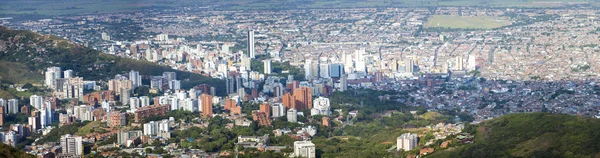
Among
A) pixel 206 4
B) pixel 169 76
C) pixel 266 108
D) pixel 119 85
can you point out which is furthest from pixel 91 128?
pixel 206 4

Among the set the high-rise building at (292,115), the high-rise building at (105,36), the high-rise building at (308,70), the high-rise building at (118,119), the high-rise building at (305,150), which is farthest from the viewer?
the high-rise building at (105,36)

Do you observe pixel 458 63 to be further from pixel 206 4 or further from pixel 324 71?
pixel 206 4

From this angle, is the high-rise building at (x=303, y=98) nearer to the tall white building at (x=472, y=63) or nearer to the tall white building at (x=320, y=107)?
the tall white building at (x=320, y=107)

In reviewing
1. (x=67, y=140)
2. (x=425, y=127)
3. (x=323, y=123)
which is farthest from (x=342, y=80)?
(x=67, y=140)

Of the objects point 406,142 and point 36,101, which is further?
point 36,101

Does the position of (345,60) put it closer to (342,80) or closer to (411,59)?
(411,59)

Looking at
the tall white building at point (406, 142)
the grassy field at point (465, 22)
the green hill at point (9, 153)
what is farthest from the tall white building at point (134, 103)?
the grassy field at point (465, 22)
